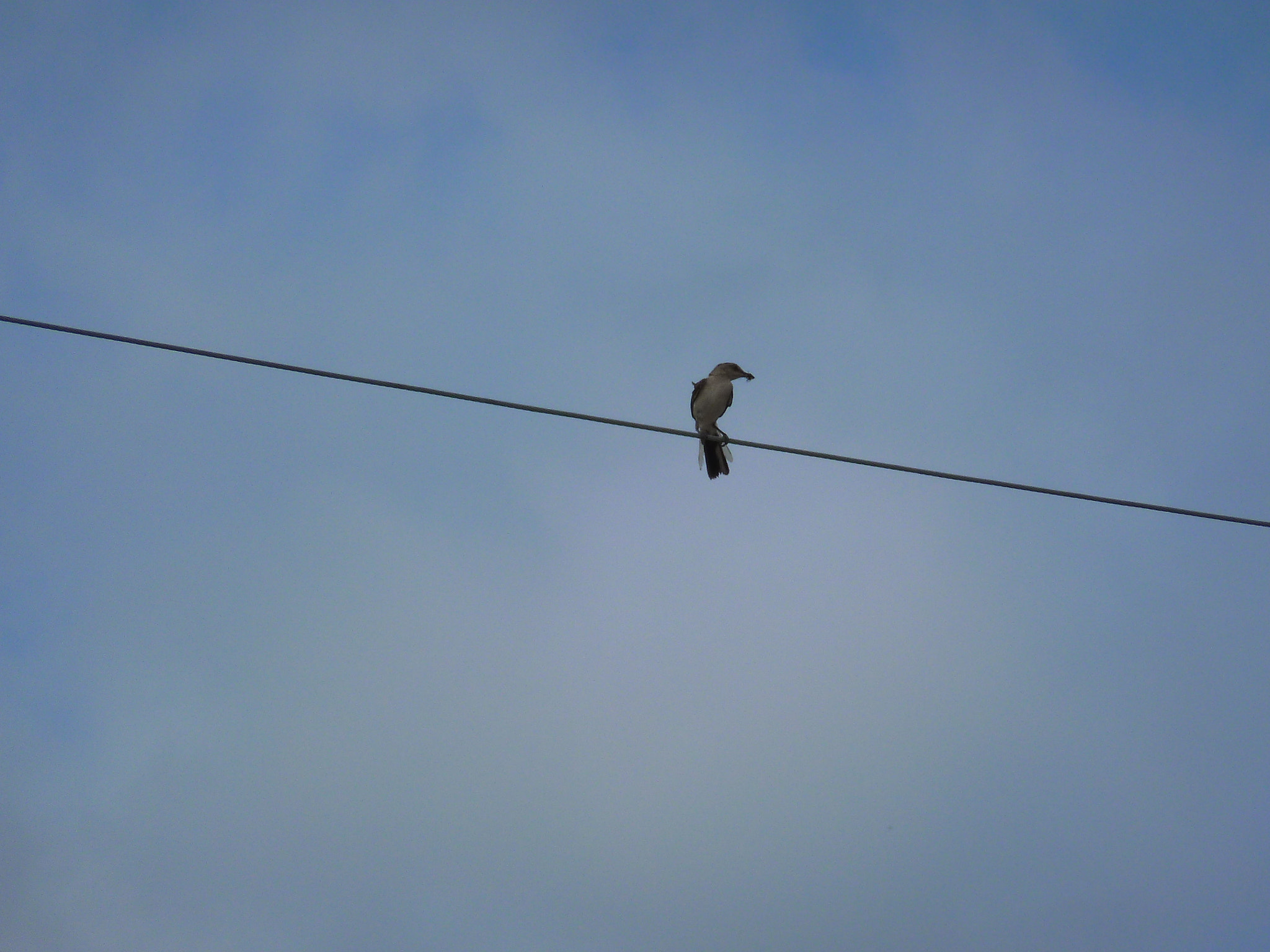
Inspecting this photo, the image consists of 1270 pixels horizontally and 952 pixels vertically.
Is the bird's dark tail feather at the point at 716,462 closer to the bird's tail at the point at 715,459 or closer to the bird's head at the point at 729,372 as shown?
the bird's tail at the point at 715,459

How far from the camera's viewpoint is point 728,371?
12.3m

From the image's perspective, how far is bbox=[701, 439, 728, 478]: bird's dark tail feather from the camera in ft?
37.6

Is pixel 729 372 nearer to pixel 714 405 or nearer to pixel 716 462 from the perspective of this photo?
pixel 714 405

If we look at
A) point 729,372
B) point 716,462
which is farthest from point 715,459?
point 729,372

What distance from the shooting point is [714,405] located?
12.0 m

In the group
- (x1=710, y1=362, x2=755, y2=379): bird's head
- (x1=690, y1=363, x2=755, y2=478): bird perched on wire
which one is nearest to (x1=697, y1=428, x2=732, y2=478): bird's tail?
(x1=690, y1=363, x2=755, y2=478): bird perched on wire

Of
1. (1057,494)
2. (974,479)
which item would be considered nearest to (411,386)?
(974,479)

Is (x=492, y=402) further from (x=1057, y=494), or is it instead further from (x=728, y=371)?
(x=728, y=371)

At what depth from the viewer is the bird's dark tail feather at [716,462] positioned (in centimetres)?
1147

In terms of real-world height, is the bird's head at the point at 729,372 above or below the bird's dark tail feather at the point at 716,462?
above

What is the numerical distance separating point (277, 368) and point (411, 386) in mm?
787

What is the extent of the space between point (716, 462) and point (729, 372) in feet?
4.34

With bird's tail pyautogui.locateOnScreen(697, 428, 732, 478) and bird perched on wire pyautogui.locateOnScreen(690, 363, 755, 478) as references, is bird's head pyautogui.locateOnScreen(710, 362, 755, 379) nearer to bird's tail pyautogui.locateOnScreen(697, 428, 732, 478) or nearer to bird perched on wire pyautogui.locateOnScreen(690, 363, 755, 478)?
bird perched on wire pyautogui.locateOnScreen(690, 363, 755, 478)

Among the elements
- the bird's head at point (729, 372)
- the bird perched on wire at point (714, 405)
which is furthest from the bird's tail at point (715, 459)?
the bird's head at point (729, 372)
